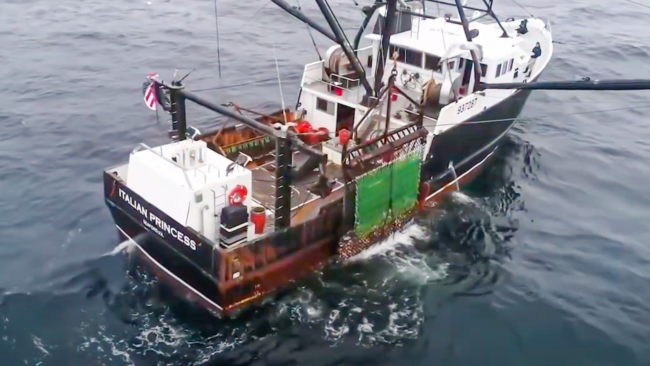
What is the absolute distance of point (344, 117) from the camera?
2189cm

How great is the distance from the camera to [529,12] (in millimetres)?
48281

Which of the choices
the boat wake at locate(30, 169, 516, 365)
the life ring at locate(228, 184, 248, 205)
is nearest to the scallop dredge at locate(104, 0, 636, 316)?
the life ring at locate(228, 184, 248, 205)

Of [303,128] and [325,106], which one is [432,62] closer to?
[325,106]

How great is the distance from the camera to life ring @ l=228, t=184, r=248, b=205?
51.9 ft

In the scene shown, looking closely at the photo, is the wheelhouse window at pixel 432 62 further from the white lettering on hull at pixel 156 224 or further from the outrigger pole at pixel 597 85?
the white lettering on hull at pixel 156 224

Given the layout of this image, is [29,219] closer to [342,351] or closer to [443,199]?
[342,351]

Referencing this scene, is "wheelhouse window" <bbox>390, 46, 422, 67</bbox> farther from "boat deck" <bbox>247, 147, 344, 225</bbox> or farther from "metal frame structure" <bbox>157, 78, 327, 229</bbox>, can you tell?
"metal frame structure" <bbox>157, 78, 327, 229</bbox>

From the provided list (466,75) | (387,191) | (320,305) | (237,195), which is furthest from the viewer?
(466,75)

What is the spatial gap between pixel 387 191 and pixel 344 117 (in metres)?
4.31

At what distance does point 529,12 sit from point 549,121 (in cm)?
2149

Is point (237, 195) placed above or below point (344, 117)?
below

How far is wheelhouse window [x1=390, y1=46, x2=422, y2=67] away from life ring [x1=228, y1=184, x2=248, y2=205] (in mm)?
9513

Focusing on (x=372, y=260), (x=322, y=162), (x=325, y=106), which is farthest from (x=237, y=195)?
(x=325, y=106)

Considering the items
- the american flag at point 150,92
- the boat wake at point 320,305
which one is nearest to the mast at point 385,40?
the boat wake at point 320,305
